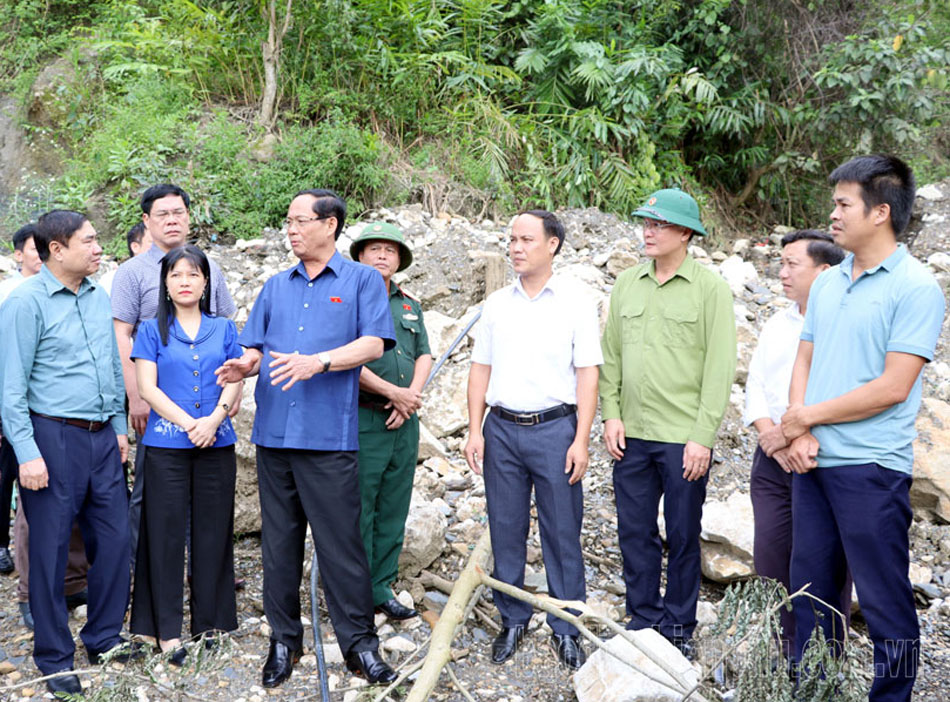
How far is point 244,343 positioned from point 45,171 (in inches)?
286

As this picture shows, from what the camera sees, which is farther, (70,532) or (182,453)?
(182,453)

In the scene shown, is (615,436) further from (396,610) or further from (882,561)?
(396,610)

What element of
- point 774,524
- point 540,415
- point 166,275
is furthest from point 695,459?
point 166,275

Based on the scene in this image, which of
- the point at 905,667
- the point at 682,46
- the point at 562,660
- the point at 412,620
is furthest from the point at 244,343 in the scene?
Result: the point at 682,46

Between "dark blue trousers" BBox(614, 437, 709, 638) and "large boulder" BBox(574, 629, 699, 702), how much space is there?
1.00 ft

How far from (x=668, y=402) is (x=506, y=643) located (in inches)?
49.1

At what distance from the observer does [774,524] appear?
3664 mm

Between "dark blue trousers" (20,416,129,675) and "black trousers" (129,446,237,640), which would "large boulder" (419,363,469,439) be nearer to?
"black trousers" (129,446,237,640)

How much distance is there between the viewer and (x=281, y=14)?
919 centimetres

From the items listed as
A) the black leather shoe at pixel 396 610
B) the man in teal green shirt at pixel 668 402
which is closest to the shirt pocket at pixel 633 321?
the man in teal green shirt at pixel 668 402

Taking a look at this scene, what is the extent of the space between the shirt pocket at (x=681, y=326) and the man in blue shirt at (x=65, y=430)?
7.66 ft

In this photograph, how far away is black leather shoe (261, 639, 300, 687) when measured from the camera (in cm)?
360

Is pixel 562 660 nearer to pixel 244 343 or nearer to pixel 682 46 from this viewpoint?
pixel 244 343

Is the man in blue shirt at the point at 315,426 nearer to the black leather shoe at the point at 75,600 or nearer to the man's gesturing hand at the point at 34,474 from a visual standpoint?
the man's gesturing hand at the point at 34,474
